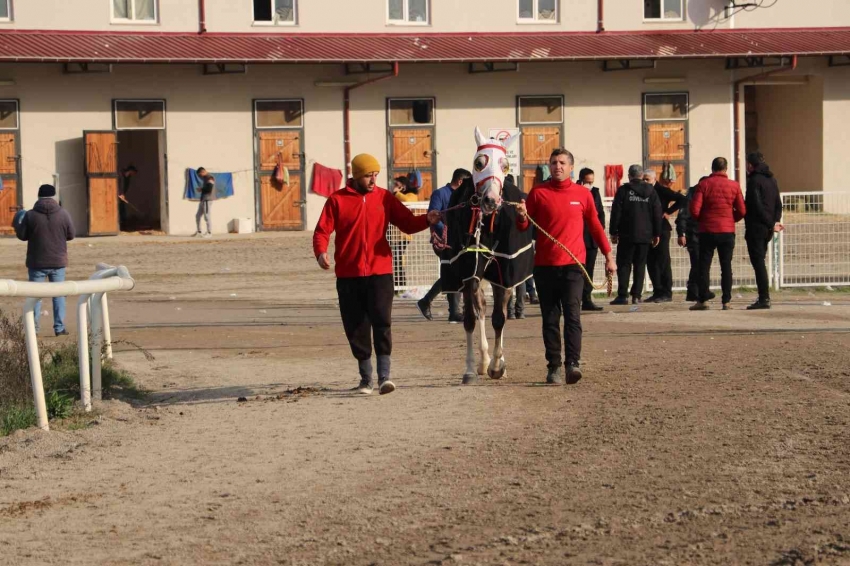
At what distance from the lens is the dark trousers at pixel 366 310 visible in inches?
420

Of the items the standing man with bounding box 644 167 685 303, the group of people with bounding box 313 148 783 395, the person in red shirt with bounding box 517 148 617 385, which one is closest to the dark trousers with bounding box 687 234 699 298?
the standing man with bounding box 644 167 685 303

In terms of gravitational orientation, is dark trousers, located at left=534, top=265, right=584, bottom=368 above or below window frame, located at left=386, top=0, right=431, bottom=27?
below

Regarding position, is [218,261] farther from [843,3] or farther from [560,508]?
[560,508]

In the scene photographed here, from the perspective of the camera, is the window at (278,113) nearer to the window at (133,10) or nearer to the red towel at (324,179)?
the red towel at (324,179)

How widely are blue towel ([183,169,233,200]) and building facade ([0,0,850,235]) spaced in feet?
0.44

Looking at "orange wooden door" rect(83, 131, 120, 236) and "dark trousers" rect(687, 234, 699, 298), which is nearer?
"dark trousers" rect(687, 234, 699, 298)

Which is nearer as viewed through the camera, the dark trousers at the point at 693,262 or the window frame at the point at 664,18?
the dark trousers at the point at 693,262

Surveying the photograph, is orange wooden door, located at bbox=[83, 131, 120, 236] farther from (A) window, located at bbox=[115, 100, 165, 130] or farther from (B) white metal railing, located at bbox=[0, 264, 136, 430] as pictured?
(B) white metal railing, located at bbox=[0, 264, 136, 430]

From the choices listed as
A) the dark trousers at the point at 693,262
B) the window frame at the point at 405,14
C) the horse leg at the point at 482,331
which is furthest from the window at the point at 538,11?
the horse leg at the point at 482,331

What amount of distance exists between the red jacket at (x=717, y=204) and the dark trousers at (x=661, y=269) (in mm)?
1733

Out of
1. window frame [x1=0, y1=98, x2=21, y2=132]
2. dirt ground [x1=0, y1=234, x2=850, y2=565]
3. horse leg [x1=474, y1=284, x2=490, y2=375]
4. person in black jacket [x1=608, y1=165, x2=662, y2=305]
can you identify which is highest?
window frame [x1=0, y1=98, x2=21, y2=132]

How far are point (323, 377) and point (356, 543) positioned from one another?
570 centimetres

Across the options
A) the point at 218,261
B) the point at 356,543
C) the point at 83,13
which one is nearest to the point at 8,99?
the point at 83,13

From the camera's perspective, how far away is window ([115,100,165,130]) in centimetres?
3075
